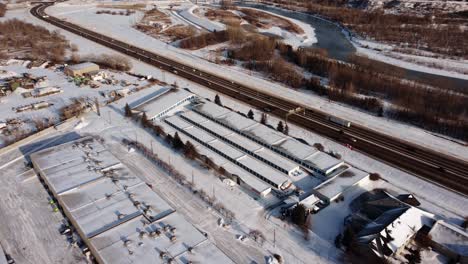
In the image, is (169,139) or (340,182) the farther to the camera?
(169,139)

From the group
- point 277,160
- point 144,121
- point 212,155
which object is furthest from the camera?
point 144,121

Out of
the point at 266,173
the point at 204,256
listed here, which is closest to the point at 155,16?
the point at 266,173

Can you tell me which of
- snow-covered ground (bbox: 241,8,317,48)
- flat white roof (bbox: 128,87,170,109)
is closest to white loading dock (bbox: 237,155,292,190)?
flat white roof (bbox: 128,87,170,109)

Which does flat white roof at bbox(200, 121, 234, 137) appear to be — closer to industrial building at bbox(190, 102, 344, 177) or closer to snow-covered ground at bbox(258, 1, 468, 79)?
industrial building at bbox(190, 102, 344, 177)

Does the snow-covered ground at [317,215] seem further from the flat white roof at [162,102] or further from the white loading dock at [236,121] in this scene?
the white loading dock at [236,121]

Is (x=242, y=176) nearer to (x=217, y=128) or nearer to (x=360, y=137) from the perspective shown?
(x=217, y=128)

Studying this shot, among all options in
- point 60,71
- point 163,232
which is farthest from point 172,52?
point 163,232
